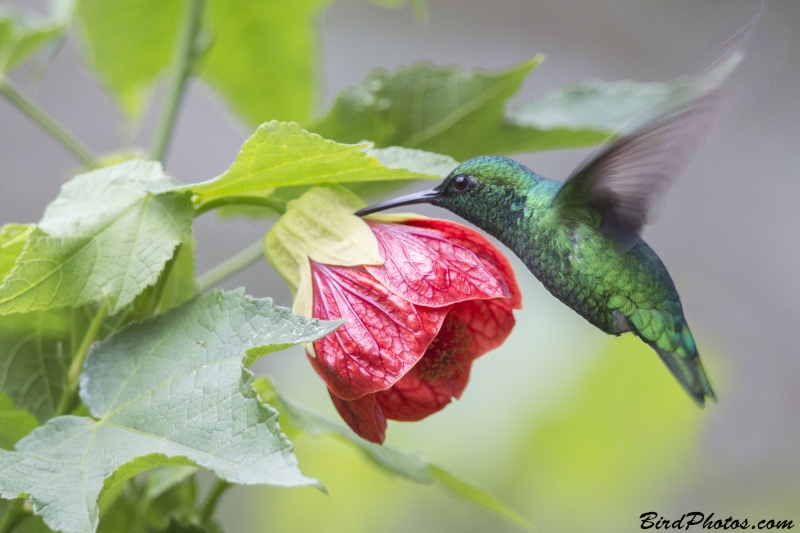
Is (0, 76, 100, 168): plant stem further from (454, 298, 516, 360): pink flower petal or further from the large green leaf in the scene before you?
(454, 298, 516, 360): pink flower petal

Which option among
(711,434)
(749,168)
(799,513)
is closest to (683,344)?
(799,513)

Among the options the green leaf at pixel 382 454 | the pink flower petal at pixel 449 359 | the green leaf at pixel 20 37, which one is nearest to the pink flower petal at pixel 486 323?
the pink flower petal at pixel 449 359

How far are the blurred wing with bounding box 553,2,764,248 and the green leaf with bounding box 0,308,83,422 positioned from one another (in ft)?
1.00

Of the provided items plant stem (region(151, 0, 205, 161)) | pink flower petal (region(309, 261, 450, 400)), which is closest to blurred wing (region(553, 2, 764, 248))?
pink flower petal (region(309, 261, 450, 400))

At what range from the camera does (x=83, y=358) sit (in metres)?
0.47

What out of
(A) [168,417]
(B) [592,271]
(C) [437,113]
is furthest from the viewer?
(C) [437,113]

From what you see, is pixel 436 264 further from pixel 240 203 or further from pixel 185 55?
pixel 185 55

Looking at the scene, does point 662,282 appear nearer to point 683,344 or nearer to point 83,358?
point 683,344

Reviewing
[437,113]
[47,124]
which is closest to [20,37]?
[47,124]

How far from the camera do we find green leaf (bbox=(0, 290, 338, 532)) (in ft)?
1.09

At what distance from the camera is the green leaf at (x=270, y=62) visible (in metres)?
0.79

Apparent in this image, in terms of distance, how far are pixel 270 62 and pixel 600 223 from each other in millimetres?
458

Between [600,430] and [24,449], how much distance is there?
760 mm

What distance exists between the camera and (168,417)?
370mm
